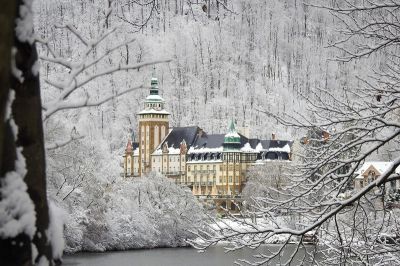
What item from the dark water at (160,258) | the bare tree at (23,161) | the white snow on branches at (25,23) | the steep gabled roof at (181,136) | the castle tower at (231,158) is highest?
the white snow on branches at (25,23)

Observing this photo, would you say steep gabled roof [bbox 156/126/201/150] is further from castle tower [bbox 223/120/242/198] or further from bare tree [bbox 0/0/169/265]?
bare tree [bbox 0/0/169/265]

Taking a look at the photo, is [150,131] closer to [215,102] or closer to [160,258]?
[160,258]

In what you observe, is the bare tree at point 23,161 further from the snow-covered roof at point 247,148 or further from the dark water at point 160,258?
the snow-covered roof at point 247,148

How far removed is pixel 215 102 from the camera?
144m

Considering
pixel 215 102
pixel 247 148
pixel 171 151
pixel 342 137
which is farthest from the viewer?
pixel 215 102

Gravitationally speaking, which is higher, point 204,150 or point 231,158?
point 204,150

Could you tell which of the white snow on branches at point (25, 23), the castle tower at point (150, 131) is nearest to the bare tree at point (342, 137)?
the white snow on branches at point (25, 23)

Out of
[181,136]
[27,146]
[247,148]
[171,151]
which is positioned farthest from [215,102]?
[27,146]

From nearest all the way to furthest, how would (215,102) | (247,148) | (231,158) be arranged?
(231,158) → (247,148) → (215,102)

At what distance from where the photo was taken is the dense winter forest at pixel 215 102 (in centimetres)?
313

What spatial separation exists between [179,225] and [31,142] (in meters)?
44.2

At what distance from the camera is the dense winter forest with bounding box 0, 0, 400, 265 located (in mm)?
3133

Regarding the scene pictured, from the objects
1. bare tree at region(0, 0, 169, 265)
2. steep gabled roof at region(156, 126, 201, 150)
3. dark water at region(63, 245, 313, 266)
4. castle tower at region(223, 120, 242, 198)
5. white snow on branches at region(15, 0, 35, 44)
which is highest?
white snow on branches at region(15, 0, 35, 44)

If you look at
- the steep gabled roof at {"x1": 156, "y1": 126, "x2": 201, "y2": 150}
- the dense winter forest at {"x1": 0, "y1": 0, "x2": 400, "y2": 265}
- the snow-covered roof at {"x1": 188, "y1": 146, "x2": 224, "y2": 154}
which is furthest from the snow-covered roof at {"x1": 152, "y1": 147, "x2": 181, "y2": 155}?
the dense winter forest at {"x1": 0, "y1": 0, "x2": 400, "y2": 265}
